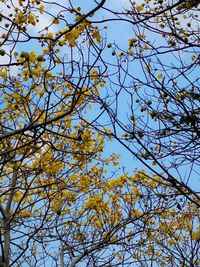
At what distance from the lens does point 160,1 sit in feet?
13.0

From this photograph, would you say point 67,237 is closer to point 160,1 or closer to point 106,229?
point 106,229

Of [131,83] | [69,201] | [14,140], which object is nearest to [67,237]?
[69,201]

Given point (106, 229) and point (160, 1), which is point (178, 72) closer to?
point (160, 1)

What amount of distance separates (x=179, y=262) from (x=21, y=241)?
8.82 ft

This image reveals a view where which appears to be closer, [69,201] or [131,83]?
[131,83]

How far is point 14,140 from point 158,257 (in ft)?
13.0

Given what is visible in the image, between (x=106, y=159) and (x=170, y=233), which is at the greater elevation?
(x=106, y=159)

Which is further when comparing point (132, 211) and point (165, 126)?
point (132, 211)

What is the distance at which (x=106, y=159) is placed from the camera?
266 inches

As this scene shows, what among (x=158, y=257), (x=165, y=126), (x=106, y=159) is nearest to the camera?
(x=165, y=126)

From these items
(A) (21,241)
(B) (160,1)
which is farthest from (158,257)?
(B) (160,1)

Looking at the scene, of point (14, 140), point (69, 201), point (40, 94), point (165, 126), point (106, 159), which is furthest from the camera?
point (106, 159)

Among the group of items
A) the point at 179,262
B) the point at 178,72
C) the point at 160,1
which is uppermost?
the point at 160,1

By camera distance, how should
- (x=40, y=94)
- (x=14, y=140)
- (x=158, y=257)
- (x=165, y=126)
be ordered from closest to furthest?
(x=165, y=126) → (x=40, y=94) → (x=14, y=140) → (x=158, y=257)
